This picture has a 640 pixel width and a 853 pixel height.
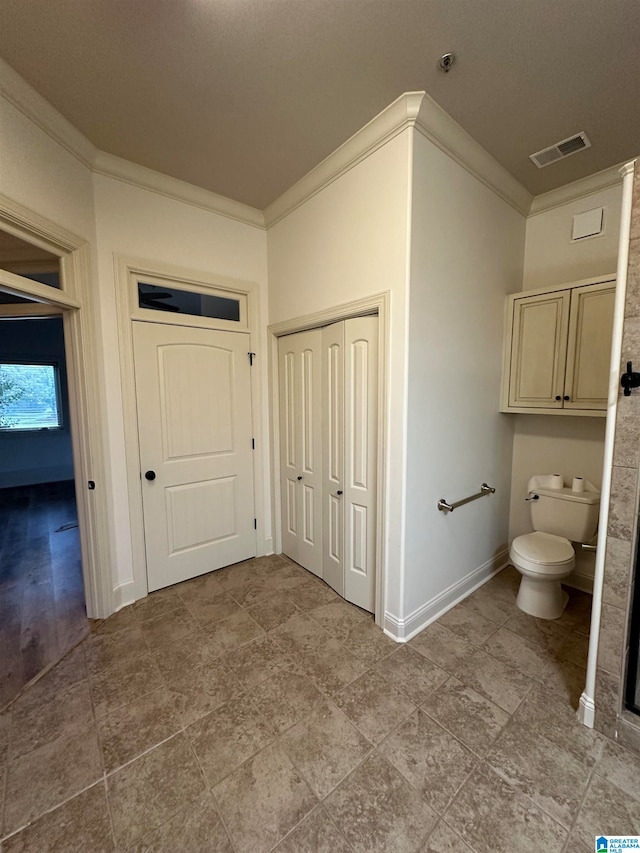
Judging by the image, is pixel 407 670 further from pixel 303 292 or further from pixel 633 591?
pixel 303 292

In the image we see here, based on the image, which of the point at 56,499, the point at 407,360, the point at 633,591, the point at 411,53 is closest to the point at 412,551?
the point at 633,591

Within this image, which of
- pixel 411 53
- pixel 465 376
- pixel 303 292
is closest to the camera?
pixel 411 53

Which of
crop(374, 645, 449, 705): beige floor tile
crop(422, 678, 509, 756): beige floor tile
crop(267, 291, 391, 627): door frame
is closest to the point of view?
crop(422, 678, 509, 756): beige floor tile

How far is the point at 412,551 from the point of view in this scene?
2.02 meters

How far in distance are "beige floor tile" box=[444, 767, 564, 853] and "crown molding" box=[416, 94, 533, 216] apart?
9.58 feet

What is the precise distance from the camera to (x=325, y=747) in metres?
1.43

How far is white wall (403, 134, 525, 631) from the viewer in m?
1.90

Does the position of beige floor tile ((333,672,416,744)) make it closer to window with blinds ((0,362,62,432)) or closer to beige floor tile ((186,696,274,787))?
beige floor tile ((186,696,274,787))

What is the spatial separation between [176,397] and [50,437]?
15.5ft

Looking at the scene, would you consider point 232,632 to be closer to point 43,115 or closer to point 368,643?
point 368,643

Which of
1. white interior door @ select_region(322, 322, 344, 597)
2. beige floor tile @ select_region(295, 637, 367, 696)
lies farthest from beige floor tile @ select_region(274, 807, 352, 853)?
white interior door @ select_region(322, 322, 344, 597)

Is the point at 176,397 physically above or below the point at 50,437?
above

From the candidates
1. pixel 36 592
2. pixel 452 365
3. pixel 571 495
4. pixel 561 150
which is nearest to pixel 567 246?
pixel 561 150
